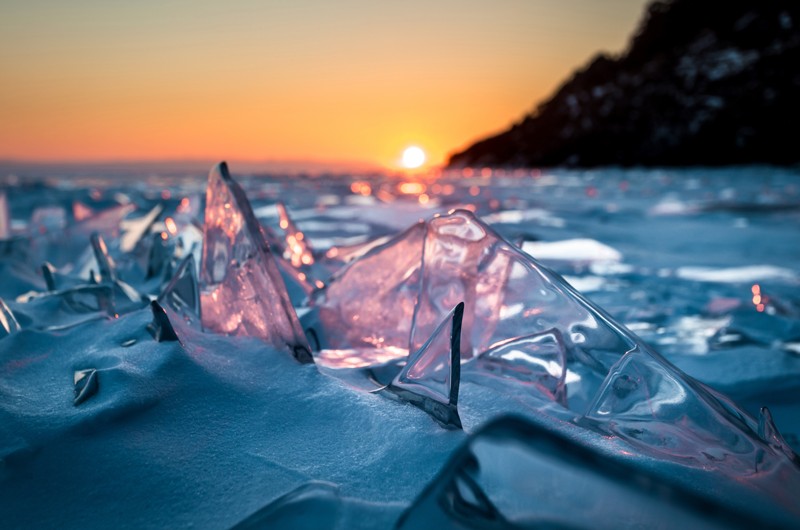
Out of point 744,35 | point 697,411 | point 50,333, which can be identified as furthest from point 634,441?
point 744,35

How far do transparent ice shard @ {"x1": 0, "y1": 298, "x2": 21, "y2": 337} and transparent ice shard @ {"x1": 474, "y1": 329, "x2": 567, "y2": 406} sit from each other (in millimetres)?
778

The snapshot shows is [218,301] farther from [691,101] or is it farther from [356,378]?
[691,101]

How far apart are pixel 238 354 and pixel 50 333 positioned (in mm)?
357

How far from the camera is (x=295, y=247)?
1.73 m

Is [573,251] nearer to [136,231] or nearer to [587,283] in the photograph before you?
[587,283]

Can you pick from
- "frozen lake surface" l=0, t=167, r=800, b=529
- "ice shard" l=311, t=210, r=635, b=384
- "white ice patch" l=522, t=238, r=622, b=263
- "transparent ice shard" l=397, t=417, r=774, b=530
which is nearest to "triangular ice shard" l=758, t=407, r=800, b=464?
"frozen lake surface" l=0, t=167, r=800, b=529

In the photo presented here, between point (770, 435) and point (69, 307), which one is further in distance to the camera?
point (69, 307)

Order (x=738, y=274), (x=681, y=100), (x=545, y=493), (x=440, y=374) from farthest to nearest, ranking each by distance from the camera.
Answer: (x=681, y=100)
(x=738, y=274)
(x=440, y=374)
(x=545, y=493)

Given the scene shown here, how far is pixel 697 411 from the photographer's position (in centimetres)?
66

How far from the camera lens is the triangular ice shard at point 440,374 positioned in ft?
1.91

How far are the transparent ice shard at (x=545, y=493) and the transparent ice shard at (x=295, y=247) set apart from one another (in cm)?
132

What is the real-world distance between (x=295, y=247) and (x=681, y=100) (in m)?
67.9

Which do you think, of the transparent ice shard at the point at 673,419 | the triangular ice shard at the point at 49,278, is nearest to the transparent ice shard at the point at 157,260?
the triangular ice shard at the point at 49,278

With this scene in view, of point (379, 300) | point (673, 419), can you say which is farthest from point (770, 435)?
point (379, 300)
